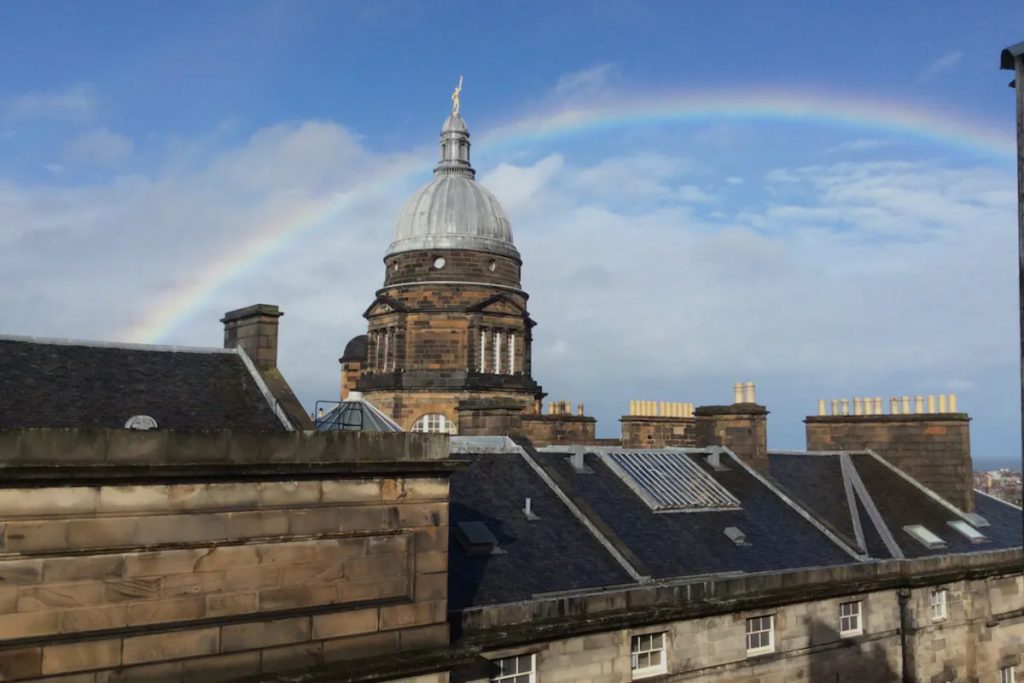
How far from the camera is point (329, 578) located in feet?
46.0

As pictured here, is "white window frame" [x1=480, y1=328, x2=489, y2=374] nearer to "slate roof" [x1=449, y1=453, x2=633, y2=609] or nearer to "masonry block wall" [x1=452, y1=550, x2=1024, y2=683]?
"slate roof" [x1=449, y1=453, x2=633, y2=609]

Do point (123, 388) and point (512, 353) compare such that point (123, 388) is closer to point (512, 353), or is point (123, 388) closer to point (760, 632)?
point (760, 632)

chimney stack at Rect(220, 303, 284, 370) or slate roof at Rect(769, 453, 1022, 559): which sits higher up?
chimney stack at Rect(220, 303, 284, 370)

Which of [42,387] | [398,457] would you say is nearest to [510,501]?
[398,457]

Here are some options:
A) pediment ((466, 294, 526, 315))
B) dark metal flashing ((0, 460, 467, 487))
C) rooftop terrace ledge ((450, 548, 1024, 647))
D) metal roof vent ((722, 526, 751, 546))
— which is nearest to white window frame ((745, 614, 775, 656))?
rooftop terrace ledge ((450, 548, 1024, 647))

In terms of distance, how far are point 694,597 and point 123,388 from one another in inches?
497

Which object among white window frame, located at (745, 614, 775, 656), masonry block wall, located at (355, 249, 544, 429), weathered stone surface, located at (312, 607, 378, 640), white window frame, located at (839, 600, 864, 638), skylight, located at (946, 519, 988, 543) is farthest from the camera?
masonry block wall, located at (355, 249, 544, 429)

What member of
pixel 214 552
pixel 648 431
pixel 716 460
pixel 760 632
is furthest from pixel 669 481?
pixel 648 431

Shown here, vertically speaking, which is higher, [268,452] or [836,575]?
[268,452]

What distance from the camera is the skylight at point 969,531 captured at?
91.8 feet

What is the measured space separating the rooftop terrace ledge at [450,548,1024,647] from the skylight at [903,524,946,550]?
137cm

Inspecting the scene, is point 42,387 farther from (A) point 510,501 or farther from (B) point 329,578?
(A) point 510,501

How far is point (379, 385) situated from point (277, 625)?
3800 cm

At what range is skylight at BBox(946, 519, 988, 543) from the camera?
27984mm
